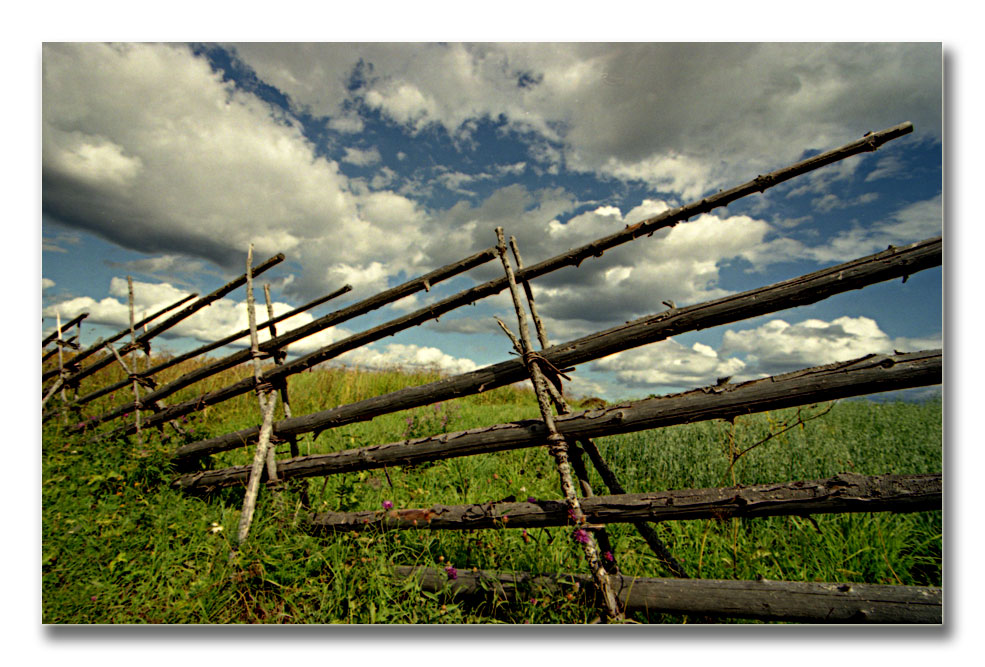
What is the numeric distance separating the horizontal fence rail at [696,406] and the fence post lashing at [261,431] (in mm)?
598

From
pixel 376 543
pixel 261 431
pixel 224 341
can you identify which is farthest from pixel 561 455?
pixel 224 341

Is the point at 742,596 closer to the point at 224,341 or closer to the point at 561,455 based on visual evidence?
the point at 561,455

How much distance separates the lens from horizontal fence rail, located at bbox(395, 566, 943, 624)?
219 centimetres

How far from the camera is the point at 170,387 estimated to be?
4.99m

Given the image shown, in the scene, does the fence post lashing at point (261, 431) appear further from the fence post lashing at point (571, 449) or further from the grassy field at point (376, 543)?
the fence post lashing at point (571, 449)

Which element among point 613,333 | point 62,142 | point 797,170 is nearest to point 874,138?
point 797,170

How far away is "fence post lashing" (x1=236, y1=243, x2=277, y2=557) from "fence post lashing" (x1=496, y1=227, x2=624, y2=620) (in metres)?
A: 2.29

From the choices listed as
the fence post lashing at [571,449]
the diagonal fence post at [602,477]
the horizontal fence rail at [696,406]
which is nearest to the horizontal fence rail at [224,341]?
the horizontal fence rail at [696,406]

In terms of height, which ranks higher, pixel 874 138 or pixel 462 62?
pixel 462 62

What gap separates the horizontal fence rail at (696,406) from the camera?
2.05 metres

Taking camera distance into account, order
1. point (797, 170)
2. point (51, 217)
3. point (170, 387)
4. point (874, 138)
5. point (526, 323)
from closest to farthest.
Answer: point (874, 138)
point (797, 170)
point (526, 323)
point (51, 217)
point (170, 387)

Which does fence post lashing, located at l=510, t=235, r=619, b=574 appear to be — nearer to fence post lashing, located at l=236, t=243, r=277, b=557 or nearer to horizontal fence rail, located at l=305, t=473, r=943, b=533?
horizontal fence rail, located at l=305, t=473, r=943, b=533
